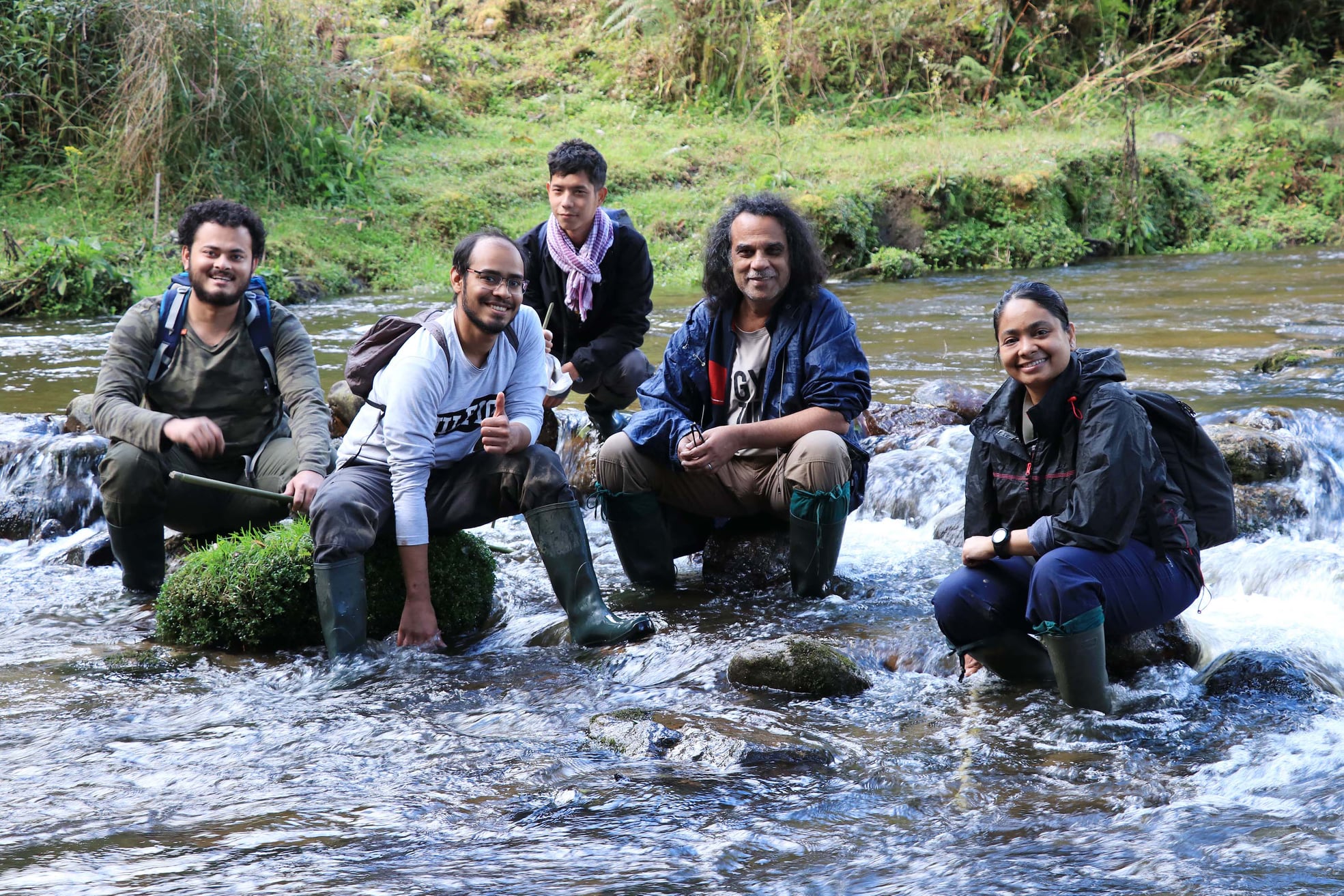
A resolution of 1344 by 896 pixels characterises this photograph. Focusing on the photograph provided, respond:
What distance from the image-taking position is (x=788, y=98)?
18266mm

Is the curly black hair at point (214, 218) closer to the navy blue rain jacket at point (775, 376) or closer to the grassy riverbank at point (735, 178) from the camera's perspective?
the navy blue rain jacket at point (775, 376)

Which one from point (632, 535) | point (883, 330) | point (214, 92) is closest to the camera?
point (632, 535)

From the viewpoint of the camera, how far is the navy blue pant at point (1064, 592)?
3.62 metres

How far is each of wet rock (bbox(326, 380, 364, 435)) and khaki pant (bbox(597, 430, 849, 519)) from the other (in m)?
2.91

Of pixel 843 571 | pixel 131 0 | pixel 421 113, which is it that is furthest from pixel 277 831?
pixel 421 113

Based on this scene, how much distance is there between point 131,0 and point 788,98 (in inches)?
361

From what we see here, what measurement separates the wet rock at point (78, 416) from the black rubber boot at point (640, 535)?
4014 mm

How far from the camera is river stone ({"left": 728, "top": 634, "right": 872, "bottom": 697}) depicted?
4.08m

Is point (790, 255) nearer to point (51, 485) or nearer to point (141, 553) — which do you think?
point (141, 553)

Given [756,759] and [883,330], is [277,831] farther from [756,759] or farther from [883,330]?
[883,330]

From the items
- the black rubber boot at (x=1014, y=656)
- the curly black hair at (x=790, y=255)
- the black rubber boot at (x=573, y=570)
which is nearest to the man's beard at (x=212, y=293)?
the black rubber boot at (x=573, y=570)

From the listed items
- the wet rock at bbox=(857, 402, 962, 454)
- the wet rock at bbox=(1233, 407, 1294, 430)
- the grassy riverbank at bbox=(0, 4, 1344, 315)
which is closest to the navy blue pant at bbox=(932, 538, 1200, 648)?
the wet rock at bbox=(857, 402, 962, 454)

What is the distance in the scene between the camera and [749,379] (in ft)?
16.4

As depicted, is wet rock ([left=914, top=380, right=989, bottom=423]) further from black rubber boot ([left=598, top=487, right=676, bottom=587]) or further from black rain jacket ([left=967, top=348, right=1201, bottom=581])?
black rain jacket ([left=967, top=348, right=1201, bottom=581])
